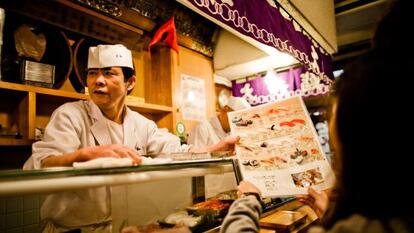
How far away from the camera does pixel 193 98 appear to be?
13.9ft

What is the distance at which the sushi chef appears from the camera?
141cm

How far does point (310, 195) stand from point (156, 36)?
2.79 m

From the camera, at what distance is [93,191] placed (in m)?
1.61

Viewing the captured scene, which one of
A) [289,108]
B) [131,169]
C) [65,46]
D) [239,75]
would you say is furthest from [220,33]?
[131,169]

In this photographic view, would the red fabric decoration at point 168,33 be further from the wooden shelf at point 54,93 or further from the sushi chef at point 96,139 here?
the sushi chef at point 96,139

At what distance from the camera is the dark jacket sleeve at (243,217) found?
104 centimetres

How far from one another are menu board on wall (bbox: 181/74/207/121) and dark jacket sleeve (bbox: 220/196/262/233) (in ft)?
9.59

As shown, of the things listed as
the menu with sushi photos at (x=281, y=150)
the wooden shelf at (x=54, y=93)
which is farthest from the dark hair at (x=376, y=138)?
the wooden shelf at (x=54, y=93)

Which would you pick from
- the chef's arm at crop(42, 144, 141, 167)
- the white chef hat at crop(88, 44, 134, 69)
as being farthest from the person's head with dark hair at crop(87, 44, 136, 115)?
the chef's arm at crop(42, 144, 141, 167)

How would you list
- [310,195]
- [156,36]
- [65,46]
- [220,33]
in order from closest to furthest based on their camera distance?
1. [310,195]
2. [65,46]
3. [156,36]
4. [220,33]

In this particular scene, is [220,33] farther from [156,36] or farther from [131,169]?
[131,169]

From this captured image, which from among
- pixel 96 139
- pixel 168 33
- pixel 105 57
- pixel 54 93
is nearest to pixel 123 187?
pixel 96 139

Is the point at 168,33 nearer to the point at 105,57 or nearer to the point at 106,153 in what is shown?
the point at 105,57

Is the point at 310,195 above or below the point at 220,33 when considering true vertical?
below
